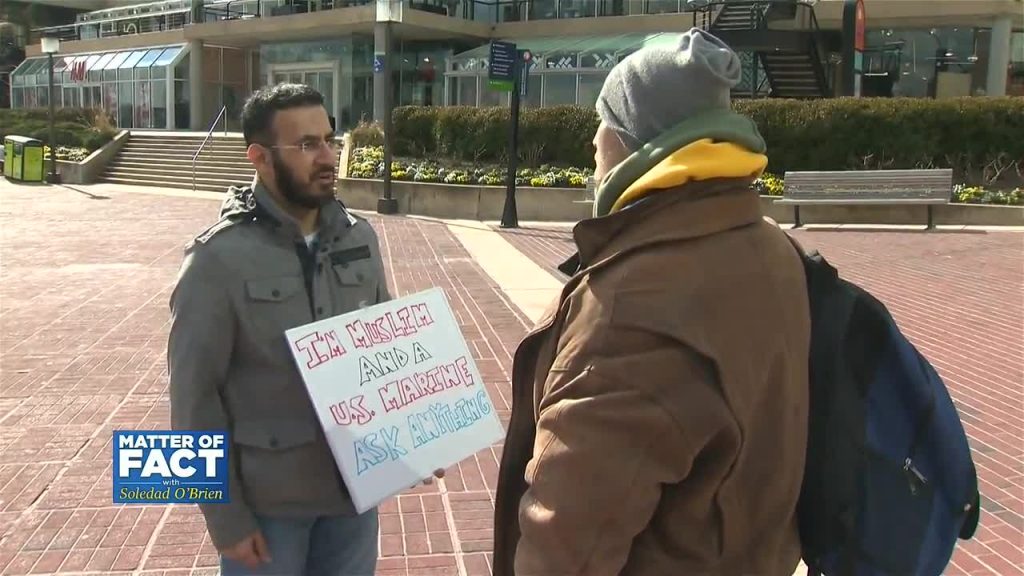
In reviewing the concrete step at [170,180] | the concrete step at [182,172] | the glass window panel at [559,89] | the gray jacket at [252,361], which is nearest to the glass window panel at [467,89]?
the glass window panel at [559,89]

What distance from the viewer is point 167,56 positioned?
36.2m

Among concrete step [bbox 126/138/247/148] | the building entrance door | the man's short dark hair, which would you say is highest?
the building entrance door

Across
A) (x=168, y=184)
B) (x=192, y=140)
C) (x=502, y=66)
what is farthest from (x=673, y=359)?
(x=192, y=140)

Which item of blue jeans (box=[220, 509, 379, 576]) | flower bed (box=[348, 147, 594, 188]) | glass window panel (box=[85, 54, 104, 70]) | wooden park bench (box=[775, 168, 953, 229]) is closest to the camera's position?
blue jeans (box=[220, 509, 379, 576])

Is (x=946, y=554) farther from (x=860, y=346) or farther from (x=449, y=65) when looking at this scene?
(x=449, y=65)

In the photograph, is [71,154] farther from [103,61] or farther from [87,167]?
[103,61]

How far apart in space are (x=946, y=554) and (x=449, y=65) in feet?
103

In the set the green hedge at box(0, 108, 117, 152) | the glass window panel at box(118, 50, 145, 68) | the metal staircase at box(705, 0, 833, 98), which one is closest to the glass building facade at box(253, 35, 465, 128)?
Result: the green hedge at box(0, 108, 117, 152)

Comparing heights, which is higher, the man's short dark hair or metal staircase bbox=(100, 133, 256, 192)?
the man's short dark hair

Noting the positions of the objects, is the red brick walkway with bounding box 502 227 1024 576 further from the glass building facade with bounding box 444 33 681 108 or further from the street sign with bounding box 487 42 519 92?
the glass building facade with bounding box 444 33 681 108

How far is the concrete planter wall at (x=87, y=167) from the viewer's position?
1028 inches

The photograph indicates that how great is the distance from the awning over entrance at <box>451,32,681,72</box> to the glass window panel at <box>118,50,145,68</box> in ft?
54.6

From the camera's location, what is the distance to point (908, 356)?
1606mm

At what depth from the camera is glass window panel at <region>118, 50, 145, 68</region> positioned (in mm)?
37531
